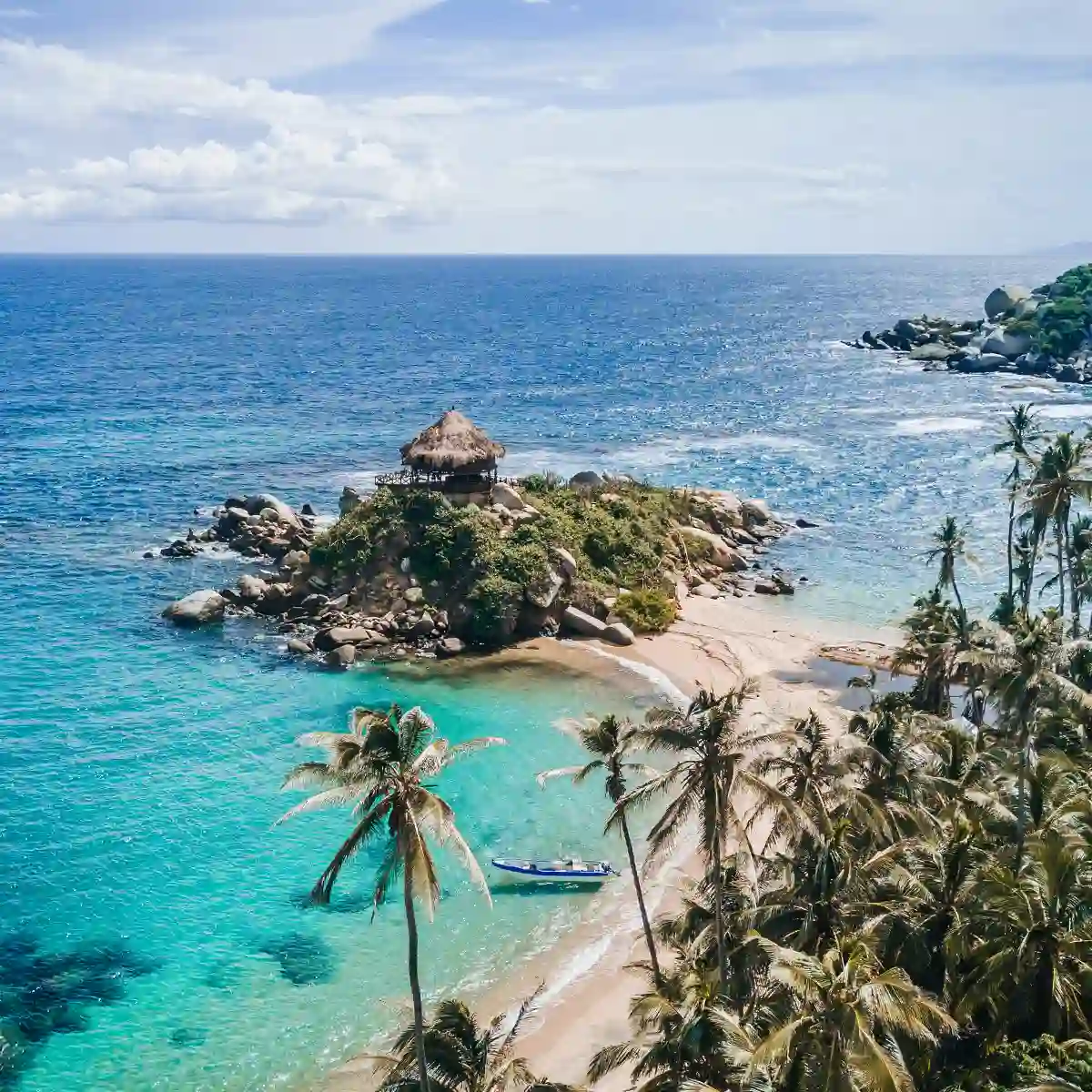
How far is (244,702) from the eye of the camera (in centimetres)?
5216

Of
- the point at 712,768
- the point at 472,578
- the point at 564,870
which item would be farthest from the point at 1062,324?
the point at 712,768

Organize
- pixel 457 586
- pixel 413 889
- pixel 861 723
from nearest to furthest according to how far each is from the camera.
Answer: pixel 413 889, pixel 861 723, pixel 457 586

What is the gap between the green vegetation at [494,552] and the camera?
59.0 m

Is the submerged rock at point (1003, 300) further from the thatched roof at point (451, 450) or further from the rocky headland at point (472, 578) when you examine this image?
the thatched roof at point (451, 450)

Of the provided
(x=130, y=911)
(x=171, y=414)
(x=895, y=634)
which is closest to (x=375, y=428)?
(x=171, y=414)

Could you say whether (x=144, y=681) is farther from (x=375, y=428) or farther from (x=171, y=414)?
(x=171, y=414)

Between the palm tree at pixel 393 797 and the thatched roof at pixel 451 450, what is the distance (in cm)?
4073

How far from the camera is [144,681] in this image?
5422cm

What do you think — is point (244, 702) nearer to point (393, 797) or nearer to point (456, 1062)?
point (393, 797)

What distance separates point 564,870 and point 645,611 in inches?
939

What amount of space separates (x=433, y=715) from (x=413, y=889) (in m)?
28.7

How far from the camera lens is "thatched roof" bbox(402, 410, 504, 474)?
206ft

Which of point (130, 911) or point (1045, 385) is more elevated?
point (1045, 385)

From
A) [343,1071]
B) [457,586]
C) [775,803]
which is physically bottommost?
[343,1071]
